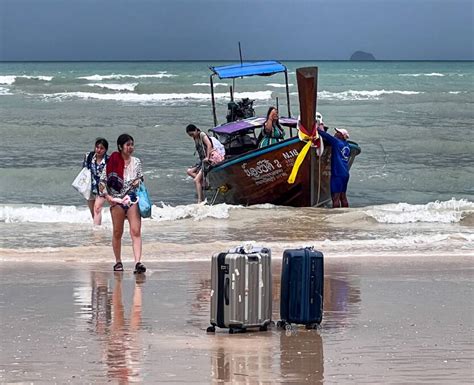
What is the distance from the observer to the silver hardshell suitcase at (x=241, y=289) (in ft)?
26.0

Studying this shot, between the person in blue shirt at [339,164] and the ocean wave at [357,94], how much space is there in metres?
39.9

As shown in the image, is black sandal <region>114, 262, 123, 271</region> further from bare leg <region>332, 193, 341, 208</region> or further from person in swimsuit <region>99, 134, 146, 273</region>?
bare leg <region>332, 193, 341, 208</region>

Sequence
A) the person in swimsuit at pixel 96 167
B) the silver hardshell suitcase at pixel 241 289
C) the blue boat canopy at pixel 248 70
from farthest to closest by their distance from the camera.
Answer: the blue boat canopy at pixel 248 70 → the person in swimsuit at pixel 96 167 → the silver hardshell suitcase at pixel 241 289

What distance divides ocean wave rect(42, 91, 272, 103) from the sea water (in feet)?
0.25

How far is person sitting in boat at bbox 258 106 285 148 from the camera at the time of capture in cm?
1678

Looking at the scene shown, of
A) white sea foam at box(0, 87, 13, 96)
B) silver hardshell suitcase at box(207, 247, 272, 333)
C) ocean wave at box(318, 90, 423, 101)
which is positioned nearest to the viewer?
silver hardshell suitcase at box(207, 247, 272, 333)

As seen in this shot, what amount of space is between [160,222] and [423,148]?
16788mm

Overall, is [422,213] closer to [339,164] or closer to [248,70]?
[339,164]

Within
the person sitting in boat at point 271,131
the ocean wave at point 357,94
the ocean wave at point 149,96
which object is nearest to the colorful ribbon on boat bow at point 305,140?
the person sitting in boat at point 271,131

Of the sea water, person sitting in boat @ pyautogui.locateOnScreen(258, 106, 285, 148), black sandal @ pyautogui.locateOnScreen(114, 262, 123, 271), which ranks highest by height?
person sitting in boat @ pyautogui.locateOnScreen(258, 106, 285, 148)

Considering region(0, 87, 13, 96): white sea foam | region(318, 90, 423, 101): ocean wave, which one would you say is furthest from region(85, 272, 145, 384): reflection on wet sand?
region(0, 87, 13, 96): white sea foam

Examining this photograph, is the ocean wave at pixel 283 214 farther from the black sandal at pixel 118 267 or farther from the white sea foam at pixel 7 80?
the white sea foam at pixel 7 80

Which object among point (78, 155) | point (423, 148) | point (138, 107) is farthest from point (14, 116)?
point (423, 148)

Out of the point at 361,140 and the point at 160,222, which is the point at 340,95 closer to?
the point at 361,140
